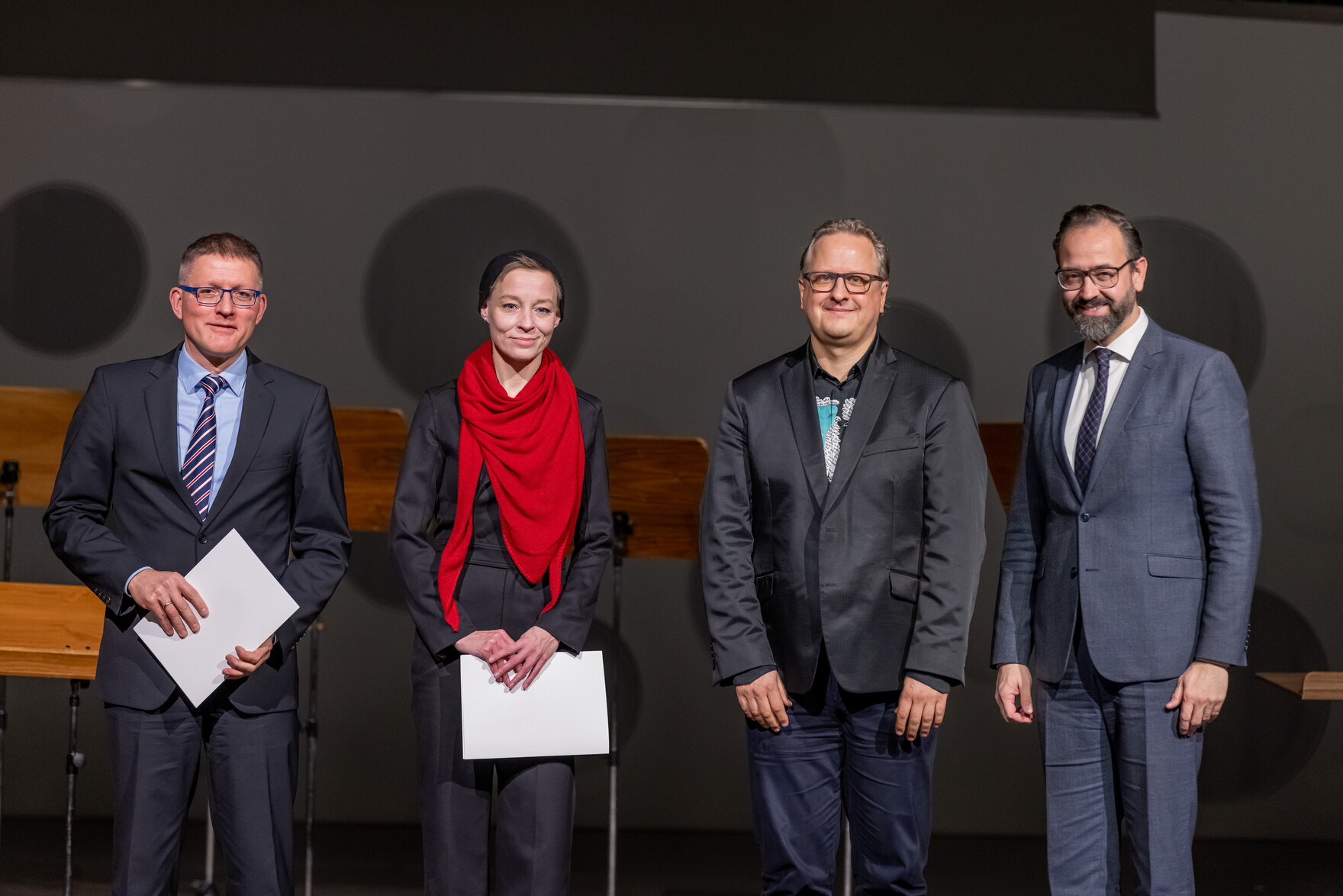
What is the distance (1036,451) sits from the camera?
105 inches

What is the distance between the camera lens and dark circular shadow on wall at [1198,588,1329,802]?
4.71 meters

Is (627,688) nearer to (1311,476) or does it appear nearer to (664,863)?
(664,863)

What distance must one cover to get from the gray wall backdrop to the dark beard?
2.20m

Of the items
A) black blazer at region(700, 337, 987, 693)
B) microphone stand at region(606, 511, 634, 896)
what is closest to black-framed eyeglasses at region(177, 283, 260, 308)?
black blazer at region(700, 337, 987, 693)

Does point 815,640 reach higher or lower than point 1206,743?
higher

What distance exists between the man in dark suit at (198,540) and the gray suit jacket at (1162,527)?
1571 mm

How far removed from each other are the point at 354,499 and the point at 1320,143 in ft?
12.9

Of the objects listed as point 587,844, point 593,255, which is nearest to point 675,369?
point 593,255

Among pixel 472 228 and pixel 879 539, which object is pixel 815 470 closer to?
pixel 879 539

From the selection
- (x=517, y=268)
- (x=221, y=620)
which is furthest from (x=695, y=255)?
(x=221, y=620)

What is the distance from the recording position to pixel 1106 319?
2.55 meters

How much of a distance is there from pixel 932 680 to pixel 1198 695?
1.77ft

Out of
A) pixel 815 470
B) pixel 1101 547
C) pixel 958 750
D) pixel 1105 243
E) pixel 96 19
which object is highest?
pixel 96 19

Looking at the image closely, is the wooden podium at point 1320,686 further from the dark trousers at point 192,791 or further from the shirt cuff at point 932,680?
the dark trousers at point 192,791
